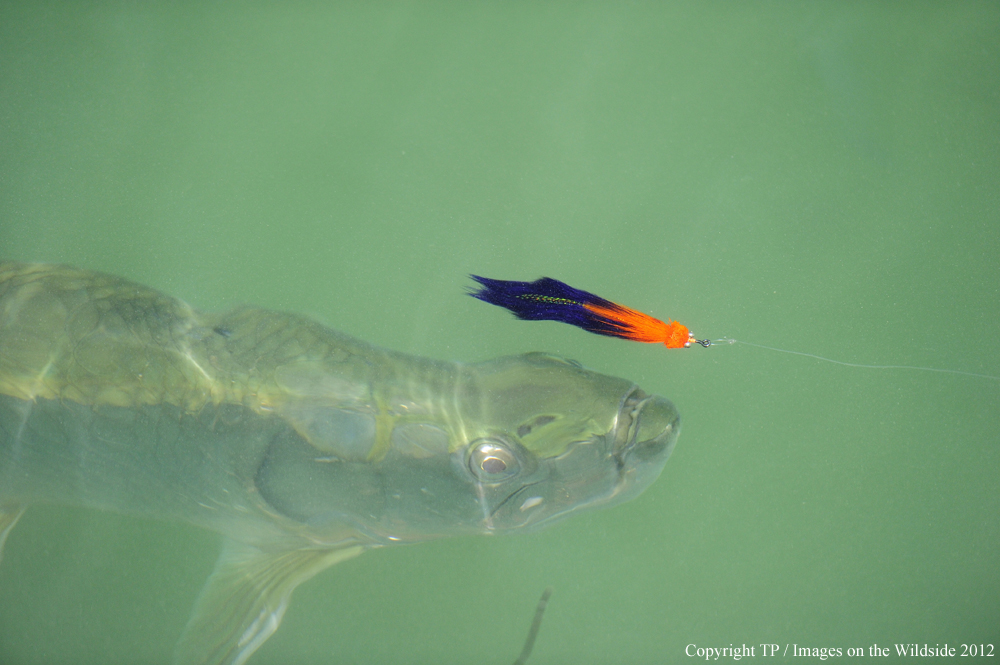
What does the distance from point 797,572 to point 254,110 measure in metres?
4.28

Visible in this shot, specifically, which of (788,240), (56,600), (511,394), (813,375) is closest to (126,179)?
(56,600)

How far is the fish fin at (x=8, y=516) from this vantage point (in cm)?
302

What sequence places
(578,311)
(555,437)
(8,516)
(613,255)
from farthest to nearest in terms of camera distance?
(613,255) < (8,516) < (578,311) < (555,437)

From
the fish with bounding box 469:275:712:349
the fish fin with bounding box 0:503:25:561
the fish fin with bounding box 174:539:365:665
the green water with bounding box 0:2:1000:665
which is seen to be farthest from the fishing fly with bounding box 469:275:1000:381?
the fish fin with bounding box 0:503:25:561

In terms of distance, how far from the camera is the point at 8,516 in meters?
3.07

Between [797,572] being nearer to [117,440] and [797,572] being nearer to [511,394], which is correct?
[511,394]

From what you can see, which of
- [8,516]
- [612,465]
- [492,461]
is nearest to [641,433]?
[612,465]

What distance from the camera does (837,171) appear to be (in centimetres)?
357

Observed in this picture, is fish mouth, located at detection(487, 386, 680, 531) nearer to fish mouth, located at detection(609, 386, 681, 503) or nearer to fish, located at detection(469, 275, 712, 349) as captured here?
fish mouth, located at detection(609, 386, 681, 503)

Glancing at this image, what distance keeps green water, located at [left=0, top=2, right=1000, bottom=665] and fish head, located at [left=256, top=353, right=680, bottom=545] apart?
0.87 metres

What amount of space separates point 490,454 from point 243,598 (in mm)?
1499

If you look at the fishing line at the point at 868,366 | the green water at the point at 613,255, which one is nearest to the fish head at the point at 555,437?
the green water at the point at 613,255

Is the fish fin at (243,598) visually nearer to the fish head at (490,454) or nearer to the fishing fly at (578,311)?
the fish head at (490,454)

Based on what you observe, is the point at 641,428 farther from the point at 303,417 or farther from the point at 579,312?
the point at 303,417
